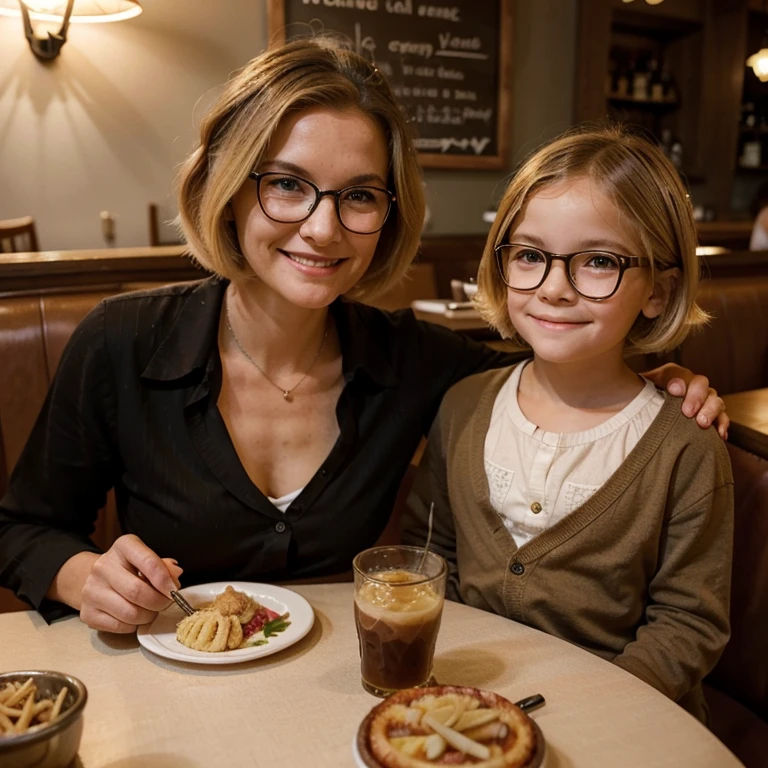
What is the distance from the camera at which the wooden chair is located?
11.0 ft

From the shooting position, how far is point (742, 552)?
1538 mm

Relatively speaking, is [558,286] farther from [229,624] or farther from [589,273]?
[229,624]

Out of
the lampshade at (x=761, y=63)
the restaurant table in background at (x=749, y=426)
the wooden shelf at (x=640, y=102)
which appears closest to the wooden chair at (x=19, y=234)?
the restaurant table in background at (x=749, y=426)

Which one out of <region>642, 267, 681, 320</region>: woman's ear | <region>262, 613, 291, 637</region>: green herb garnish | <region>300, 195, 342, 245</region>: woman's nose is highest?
<region>300, 195, 342, 245</region>: woman's nose

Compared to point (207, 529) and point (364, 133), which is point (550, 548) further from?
point (364, 133)

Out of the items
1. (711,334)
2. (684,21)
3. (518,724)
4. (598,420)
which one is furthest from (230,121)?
(684,21)

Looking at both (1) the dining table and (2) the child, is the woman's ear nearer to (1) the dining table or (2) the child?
(2) the child

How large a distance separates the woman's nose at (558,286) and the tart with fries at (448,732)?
729 millimetres

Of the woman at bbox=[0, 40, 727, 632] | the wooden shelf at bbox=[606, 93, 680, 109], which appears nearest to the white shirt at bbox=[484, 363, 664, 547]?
the woman at bbox=[0, 40, 727, 632]

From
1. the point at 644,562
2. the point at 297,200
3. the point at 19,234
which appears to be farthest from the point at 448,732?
the point at 19,234

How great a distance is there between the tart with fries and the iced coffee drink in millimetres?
141

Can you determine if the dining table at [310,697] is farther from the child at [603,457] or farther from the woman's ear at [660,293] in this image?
the woman's ear at [660,293]

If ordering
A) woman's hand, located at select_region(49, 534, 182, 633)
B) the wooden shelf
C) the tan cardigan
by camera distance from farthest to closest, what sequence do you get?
the wooden shelf
the tan cardigan
woman's hand, located at select_region(49, 534, 182, 633)

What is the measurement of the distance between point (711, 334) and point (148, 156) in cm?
321
